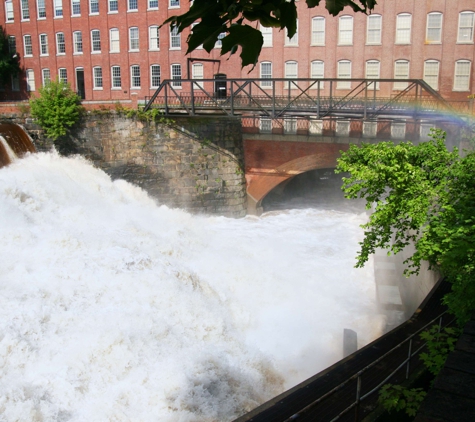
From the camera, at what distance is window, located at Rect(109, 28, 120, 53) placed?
35031mm

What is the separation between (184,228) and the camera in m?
19.7

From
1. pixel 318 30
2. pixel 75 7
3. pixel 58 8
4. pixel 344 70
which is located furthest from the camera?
pixel 58 8

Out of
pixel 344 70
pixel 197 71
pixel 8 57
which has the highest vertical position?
pixel 8 57

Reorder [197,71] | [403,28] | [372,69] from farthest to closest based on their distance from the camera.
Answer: [197,71] → [372,69] → [403,28]

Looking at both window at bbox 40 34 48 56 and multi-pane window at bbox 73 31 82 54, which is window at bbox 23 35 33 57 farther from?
multi-pane window at bbox 73 31 82 54

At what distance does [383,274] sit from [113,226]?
351 inches

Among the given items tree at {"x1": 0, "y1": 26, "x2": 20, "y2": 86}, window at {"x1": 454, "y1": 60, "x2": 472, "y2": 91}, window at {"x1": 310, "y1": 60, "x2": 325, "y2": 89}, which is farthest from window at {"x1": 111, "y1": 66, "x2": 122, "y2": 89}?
window at {"x1": 454, "y1": 60, "x2": 472, "y2": 91}

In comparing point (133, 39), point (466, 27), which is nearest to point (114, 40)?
point (133, 39)

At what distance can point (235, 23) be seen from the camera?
2609mm

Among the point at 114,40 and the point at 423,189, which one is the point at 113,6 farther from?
A: the point at 423,189

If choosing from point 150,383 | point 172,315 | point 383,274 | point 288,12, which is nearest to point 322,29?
point 383,274

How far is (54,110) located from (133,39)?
1466 cm

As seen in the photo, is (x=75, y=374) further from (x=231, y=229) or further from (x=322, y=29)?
(x=322, y=29)

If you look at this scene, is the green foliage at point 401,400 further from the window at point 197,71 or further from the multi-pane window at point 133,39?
the multi-pane window at point 133,39
